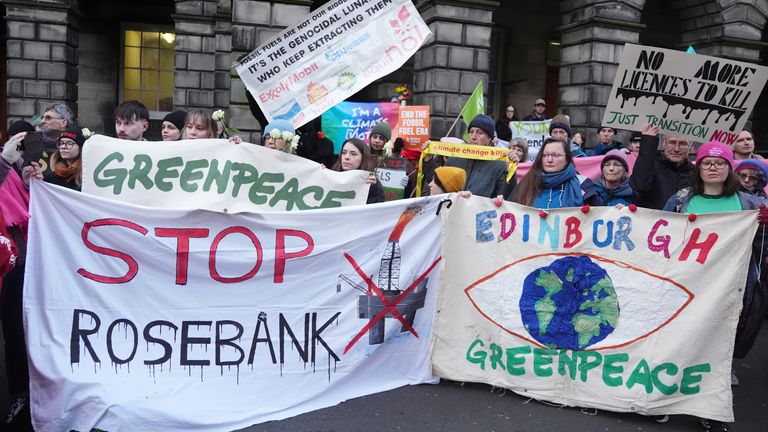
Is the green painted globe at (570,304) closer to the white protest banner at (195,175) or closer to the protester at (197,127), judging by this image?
the white protest banner at (195,175)

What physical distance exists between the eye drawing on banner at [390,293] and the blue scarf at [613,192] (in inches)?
57.5

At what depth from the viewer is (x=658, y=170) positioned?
5.06 metres

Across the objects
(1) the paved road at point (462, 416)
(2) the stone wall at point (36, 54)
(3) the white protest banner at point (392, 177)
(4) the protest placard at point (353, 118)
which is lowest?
(1) the paved road at point (462, 416)

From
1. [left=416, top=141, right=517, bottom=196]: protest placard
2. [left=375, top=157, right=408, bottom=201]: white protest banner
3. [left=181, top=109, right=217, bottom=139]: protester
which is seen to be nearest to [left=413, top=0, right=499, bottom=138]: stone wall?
[left=375, top=157, right=408, bottom=201]: white protest banner

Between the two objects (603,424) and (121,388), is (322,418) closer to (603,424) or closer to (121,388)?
(121,388)

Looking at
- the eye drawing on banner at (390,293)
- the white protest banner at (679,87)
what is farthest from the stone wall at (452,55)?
the eye drawing on banner at (390,293)

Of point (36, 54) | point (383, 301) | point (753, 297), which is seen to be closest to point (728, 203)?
point (753, 297)

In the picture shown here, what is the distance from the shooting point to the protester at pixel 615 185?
4664 millimetres

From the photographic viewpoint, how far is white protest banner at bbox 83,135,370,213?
388 cm

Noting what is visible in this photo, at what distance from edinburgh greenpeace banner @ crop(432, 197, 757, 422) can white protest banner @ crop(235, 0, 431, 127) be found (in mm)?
2709

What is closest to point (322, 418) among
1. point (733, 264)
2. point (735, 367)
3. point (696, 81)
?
point (733, 264)

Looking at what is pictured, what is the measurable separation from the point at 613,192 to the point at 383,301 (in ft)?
6.40

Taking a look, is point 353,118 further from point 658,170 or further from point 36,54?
point 36,54

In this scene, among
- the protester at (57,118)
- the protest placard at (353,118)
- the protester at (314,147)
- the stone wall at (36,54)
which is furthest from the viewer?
the stone wall at (36,54)
